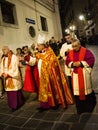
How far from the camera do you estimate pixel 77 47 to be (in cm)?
471

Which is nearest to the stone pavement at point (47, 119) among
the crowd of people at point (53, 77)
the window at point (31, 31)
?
the crowd of people at point (53, 77)

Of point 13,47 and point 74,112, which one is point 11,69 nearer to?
point 74,112

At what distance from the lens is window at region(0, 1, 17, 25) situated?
10992 mm

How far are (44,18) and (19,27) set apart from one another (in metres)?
6.29

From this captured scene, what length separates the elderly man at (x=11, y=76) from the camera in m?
5.73

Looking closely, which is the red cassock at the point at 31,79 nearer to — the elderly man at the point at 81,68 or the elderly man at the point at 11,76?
the elderly man at the point at 11,76

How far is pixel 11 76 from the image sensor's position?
225 inches

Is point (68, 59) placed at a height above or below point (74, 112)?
above

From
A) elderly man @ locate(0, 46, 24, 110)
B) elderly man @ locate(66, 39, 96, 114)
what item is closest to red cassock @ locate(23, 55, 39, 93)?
elderly man @ locate(0, 46, 24, 110)

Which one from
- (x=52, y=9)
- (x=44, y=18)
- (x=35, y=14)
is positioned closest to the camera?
(x=35, y=14)

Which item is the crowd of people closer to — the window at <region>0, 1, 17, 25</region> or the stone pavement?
the stone pavement

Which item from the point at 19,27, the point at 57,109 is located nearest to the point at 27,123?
the point at 57,109

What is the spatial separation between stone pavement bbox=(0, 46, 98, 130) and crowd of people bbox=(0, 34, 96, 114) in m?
0.20

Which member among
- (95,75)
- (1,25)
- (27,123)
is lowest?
(27,123)
